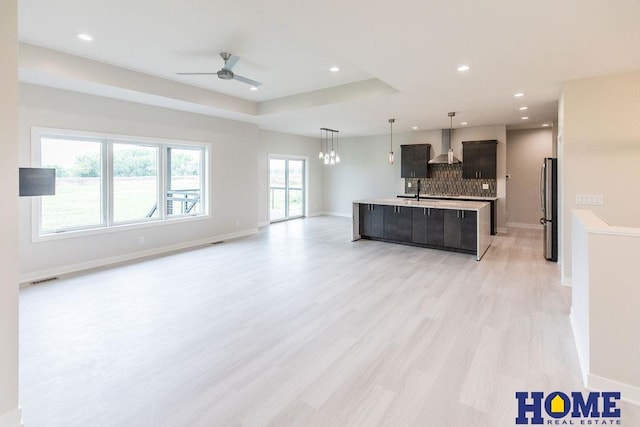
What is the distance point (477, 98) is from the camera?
18.2 feet

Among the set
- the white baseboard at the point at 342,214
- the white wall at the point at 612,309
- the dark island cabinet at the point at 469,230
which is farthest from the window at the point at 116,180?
the white wall at the point at 612,309

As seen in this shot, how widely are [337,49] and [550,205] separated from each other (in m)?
4.48

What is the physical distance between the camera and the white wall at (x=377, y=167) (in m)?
8.35

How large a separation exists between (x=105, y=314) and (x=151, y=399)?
1777mm

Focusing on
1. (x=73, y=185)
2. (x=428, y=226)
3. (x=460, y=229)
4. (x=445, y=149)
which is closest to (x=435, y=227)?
(x=428, y=226)

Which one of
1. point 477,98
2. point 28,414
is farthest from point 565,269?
point 28,414

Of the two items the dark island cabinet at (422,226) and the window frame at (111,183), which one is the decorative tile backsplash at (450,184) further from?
the window frame at (111,183)

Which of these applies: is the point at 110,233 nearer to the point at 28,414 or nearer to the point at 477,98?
the point at 28,414

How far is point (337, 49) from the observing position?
3.47 meters

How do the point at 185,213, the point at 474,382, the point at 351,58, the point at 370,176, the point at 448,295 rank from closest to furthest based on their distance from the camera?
the point at 474,382
the point at 351,58
the point at 448,295
the point at 185,213
the point at 370,176

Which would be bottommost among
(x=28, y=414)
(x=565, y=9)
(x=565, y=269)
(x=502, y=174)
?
(x=28, y=414)

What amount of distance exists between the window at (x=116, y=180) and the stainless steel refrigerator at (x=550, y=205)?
6502 mm

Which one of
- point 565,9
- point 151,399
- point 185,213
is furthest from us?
point 185,213

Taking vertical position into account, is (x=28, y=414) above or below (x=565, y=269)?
below
